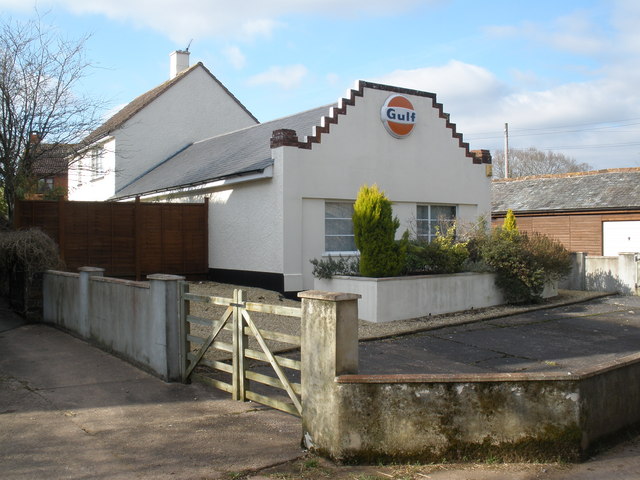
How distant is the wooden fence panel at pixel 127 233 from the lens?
15242 mm

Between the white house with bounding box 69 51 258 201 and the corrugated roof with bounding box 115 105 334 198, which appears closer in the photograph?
the corrugated roof with bounding box 115 105 334 198

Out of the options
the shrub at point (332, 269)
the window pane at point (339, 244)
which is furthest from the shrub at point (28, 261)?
the window pane at point (339, 244)

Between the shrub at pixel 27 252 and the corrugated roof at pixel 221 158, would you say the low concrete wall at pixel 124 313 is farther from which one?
the corrugated roof at pixel 221 158

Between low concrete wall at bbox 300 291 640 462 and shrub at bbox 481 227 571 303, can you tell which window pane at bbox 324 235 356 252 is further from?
low concrete wall at bbox 300 291 640 462

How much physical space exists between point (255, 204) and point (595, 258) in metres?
10.6

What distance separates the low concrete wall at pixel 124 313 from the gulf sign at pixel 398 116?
919 cm

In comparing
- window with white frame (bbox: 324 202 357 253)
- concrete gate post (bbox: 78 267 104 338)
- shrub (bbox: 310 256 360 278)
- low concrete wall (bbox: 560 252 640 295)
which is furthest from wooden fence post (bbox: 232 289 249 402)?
low concrete wall (bbox: 560 252 640 295)

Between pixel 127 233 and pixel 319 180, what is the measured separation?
213 inches

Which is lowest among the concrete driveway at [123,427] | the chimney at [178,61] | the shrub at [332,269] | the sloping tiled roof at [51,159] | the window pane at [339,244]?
the concrete driveway at [123,427]

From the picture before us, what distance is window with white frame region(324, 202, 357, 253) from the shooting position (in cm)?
1589

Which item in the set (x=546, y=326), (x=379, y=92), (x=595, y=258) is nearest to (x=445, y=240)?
(x=546, y=326)

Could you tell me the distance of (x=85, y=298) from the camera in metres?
10.5

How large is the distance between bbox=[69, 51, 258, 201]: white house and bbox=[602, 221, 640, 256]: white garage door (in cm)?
1583

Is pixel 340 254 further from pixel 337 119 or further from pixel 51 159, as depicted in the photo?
pixel 51 159
